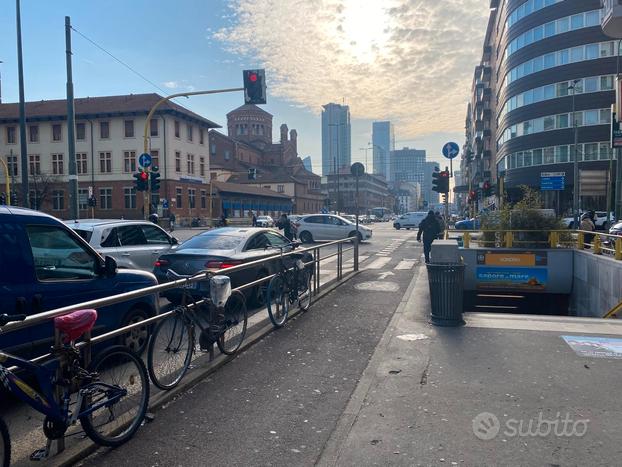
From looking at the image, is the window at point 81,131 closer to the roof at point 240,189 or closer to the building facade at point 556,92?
the roof at point 240,189

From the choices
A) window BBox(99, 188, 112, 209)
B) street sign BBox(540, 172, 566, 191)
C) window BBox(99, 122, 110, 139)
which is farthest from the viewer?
window BBox(99, 188, 112, 209)

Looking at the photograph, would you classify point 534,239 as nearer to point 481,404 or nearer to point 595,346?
point 595,346

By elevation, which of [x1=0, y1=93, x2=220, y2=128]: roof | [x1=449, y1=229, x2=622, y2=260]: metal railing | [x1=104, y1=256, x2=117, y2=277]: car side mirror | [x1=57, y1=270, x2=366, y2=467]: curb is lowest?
[x1=57, y1=270, x2=366, y2=467]: curb

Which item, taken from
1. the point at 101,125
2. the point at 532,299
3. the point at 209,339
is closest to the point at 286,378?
the point at 209,339

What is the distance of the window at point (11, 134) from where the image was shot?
5889 cm

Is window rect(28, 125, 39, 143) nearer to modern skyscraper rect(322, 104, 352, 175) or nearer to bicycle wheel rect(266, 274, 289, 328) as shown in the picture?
bicycle wheel rect(266, 274, 289, 328)

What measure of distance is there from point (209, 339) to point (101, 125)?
58.6 m

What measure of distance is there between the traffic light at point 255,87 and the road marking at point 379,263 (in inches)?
247

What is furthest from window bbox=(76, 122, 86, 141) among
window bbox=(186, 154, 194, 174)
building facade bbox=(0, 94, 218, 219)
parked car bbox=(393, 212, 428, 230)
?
parked car bbox=(393, 212, 428, 230)

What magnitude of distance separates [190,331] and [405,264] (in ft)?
40.3

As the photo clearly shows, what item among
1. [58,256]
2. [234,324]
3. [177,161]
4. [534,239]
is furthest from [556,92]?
[58,256]

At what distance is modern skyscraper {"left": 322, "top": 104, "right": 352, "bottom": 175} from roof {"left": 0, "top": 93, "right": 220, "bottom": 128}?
5809cm

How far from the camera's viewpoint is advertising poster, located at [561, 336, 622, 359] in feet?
19.0

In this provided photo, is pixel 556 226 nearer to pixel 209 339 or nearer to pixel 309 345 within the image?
pixel 309 345
